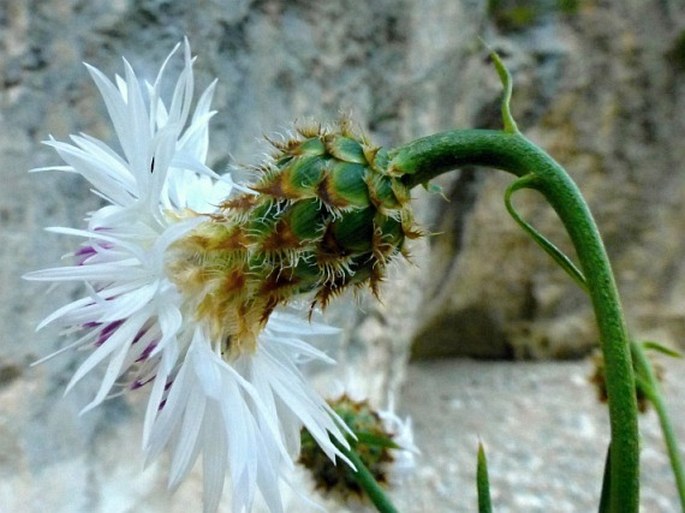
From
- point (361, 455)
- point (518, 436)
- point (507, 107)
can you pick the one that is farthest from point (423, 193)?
point (507, 107)

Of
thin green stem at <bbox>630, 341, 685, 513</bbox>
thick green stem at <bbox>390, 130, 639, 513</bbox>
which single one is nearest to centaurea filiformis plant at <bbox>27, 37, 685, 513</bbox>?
thick green stem at <bbox>390, 130, 639, 513</bbox>

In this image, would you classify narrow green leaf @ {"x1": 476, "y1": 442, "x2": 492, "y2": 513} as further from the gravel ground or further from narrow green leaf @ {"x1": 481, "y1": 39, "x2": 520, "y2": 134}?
the gravel ground

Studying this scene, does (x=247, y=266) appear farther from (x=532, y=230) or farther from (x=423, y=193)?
(x=423, y=193)

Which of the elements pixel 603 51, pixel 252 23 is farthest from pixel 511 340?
pixel 252 23

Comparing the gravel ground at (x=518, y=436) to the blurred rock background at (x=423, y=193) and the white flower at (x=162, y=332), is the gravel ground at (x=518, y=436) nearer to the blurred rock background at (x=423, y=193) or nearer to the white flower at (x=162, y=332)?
the blurred rock background at (x=423, y=193)

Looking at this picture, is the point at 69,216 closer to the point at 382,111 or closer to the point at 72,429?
the point at 72,429

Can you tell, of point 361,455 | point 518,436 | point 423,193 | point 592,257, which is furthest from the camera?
point 518,436

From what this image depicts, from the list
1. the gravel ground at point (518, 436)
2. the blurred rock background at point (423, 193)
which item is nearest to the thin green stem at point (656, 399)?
the blurred rock background at point (423, 193)
